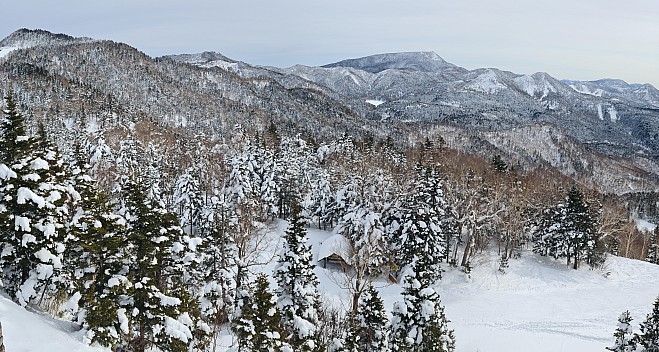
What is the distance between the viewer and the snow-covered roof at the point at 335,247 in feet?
131

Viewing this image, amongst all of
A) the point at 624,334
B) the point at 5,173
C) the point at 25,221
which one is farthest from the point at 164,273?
the point at 624,334

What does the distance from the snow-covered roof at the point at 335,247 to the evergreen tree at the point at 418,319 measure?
20.4m

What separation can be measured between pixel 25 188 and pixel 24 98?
17569cm

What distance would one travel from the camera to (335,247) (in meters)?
41.4

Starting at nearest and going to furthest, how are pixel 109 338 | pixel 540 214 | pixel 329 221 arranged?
pixel 109 338 < pixel 540 214 < pixel 329 221

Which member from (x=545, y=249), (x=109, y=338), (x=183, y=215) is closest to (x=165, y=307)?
(x=109, y=338)

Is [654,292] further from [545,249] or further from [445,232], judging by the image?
[445,232]

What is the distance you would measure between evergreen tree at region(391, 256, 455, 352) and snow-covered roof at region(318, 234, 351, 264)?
803 inches

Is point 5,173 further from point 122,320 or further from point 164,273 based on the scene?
point 164,273

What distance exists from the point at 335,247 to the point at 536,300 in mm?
18276

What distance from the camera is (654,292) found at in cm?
3788

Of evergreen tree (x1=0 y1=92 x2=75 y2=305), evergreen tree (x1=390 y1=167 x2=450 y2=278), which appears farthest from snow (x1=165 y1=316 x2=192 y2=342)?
evergreen tree (x1=390 y1=167 x2=450 y2=278)

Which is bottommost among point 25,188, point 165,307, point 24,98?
point 165,307

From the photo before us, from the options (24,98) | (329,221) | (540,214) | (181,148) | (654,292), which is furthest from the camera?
(24,98)
